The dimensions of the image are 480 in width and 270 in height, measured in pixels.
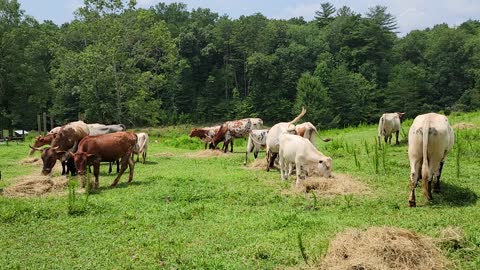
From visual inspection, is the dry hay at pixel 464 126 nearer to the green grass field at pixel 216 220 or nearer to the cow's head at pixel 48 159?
the green grass field at pixel 216 220

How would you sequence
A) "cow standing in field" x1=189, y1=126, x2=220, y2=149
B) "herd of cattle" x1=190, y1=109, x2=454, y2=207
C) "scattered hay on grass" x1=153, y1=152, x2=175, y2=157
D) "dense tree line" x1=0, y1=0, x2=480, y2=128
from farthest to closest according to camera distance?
"dense tree line" x1=0, y1=0, x2=480, y2=128, "cow standing in field" x1=189, y1=126, x2=220, y2=149, "scattered hay on grass" x1=153, y1=152, x2=175, y2=157, "herd of cattle" x1=190, y1=109, x2=454, y2=207

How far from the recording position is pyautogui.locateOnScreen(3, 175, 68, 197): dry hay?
11094mm

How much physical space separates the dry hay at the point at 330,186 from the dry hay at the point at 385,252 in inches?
148

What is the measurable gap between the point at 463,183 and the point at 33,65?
38.7 meters

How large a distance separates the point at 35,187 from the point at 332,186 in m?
7.31

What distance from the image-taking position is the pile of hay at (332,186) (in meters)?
10.0

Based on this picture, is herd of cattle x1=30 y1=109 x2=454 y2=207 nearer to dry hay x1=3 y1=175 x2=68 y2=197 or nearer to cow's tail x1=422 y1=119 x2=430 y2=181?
cow's tail x1=422 y1=119 x2=430 y2=181

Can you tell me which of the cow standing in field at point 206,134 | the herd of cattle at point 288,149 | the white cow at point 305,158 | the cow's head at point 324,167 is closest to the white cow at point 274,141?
the herd of cattle at point 288,149

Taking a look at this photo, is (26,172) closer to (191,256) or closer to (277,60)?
(191,256)

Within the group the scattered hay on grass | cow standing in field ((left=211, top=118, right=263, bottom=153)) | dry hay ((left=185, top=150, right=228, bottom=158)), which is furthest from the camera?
cow standing in field ((left=211, top=118, right=263, bottom=153))

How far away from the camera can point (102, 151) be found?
1223 centimetres

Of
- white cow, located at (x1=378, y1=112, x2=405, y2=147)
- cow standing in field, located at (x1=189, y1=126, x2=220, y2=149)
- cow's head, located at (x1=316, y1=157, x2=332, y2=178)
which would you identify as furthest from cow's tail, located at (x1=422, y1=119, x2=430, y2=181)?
cow standing in field, located at (x1=189, y1=126, x2=220, y2=149)

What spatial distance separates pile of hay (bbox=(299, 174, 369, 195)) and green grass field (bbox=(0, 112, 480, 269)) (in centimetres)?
34

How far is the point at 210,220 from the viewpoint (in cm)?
832
